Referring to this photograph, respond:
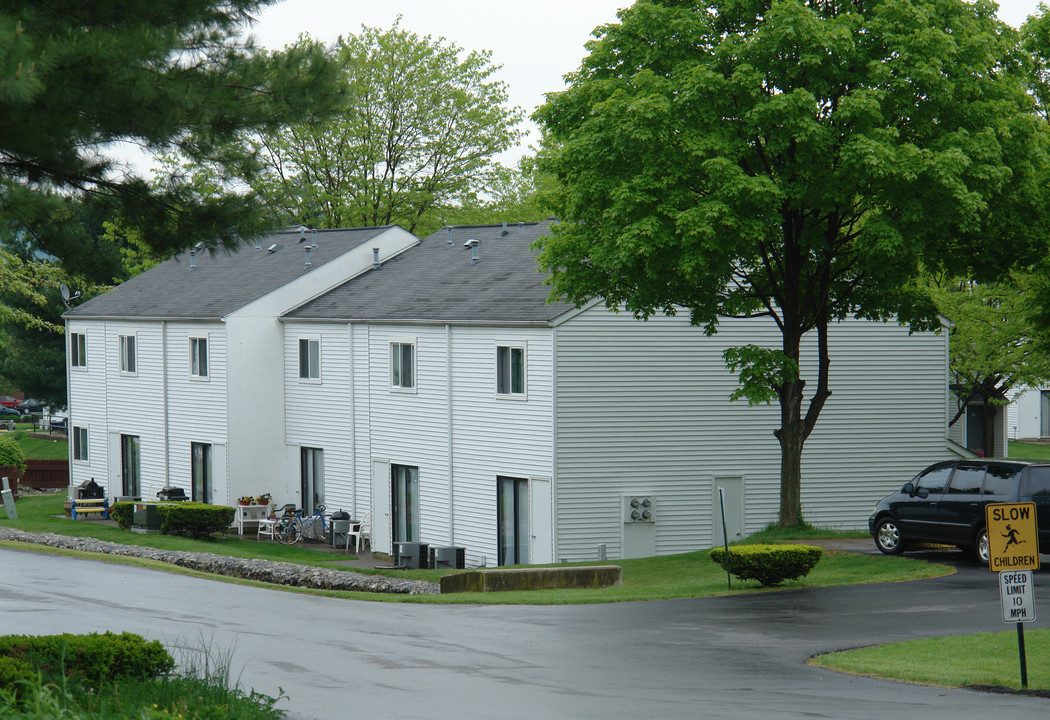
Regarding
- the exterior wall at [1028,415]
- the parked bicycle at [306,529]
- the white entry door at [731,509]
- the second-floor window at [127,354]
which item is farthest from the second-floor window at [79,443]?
the exterior wall at [1028,415]

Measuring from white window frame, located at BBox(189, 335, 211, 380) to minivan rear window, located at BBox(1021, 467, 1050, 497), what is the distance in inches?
1032

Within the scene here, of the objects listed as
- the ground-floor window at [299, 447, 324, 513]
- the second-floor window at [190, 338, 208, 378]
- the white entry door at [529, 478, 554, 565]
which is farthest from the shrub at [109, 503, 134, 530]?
the white entry door at [529, 478, 554, 565]

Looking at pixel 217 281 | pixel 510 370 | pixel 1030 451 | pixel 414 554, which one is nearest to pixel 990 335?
pixel 510 370

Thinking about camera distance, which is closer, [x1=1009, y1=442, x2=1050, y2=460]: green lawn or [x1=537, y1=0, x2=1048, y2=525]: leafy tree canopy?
[x1=537, y1=0, x2=1048, y2=525]: leafy tree canopy

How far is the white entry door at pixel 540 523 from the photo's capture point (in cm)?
2911

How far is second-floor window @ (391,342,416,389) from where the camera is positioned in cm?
3400

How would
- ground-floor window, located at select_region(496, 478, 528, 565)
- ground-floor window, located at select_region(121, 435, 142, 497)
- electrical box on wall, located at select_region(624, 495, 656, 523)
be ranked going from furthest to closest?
1. ground-floor window, located at select_region(121, 435, 142, 497)
2. ground-floor window, located at select_region(496, 478, 528, 565)
3. electrical box on wall, located at select_region(624, 495, 656, 523)

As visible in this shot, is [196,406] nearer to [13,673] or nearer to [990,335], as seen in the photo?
[990,335]

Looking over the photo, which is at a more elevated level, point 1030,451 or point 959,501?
point 959,501

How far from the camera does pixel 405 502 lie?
3425cm

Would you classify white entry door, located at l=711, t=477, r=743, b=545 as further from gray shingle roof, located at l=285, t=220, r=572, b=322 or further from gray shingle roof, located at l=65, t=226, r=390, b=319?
gray shingle roof, located at l=65, t=226, r=390, b=319

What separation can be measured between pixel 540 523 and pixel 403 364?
24.1 ft

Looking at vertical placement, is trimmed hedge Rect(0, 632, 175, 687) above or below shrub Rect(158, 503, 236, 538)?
above

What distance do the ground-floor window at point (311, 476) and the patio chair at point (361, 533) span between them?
8.32 ft
